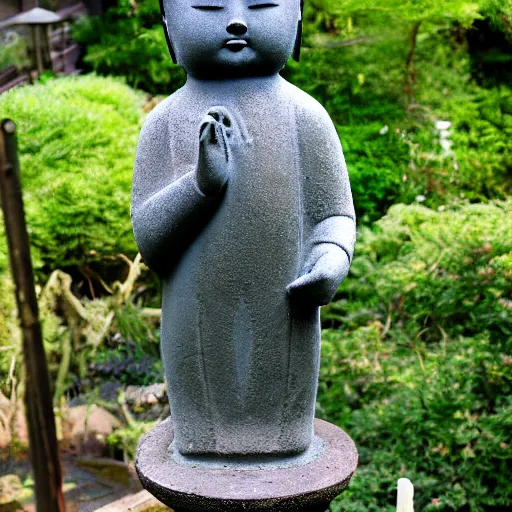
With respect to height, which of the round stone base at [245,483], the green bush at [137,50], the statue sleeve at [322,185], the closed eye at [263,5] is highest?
the closed eye at [263,5]

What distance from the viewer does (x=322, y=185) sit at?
2.54 m

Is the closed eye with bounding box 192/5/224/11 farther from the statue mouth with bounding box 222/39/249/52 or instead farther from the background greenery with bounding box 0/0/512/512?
the background greenery with bounding box 0/0/512/512

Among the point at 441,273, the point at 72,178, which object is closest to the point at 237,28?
the point at 441,273

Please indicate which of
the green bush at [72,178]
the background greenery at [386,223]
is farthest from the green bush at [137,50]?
the green bush at [72,178]

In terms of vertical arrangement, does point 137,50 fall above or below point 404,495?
above

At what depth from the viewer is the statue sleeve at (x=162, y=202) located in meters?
2.37

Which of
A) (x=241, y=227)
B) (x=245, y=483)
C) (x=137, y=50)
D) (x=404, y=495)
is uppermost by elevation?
(x=241, y=227)

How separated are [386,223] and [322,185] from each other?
9.61 feet

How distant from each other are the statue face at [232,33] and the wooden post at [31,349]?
5.49 ft

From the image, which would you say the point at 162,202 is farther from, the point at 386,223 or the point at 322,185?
the point at 386,223

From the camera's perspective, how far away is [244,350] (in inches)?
98.2

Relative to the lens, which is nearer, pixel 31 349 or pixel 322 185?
pixel 31 349

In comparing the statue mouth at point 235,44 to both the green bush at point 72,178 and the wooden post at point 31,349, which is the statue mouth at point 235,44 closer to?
the wooden post at point 31,349

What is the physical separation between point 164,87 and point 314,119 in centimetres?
531
